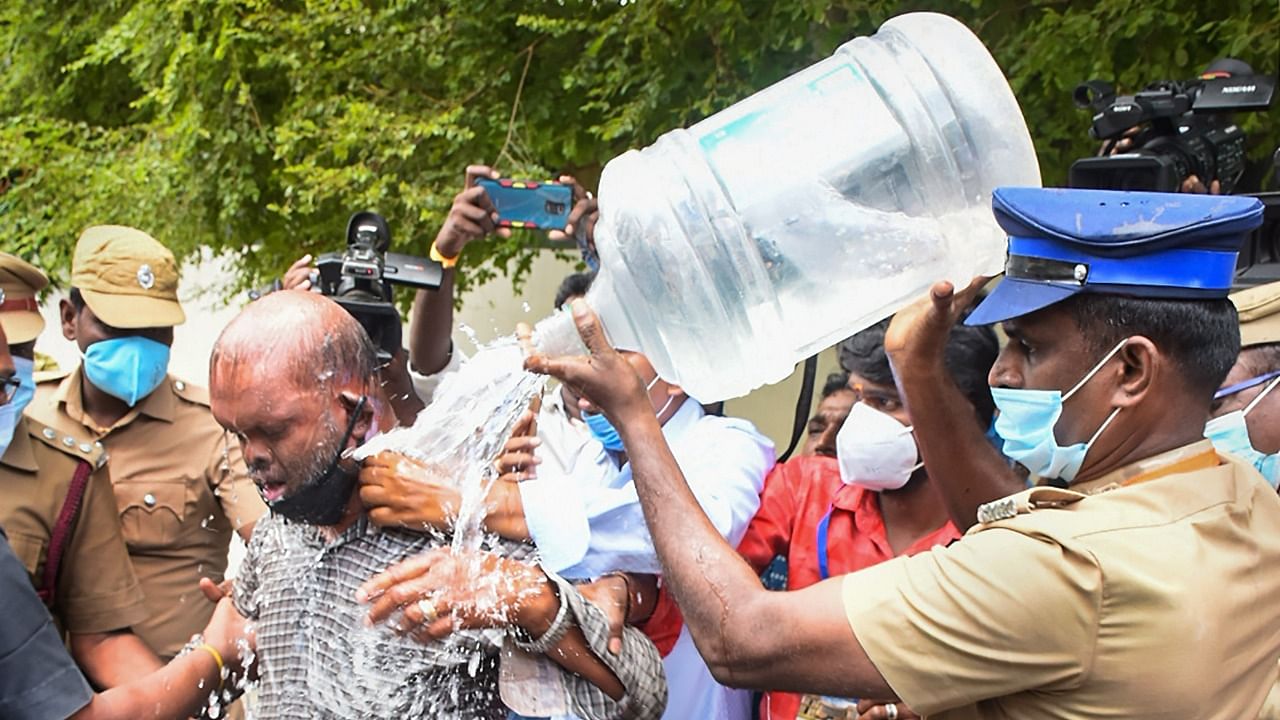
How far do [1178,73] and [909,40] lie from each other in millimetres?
1925

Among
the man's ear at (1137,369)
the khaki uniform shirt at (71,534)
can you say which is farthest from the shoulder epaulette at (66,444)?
the man's ear at (1137,369)

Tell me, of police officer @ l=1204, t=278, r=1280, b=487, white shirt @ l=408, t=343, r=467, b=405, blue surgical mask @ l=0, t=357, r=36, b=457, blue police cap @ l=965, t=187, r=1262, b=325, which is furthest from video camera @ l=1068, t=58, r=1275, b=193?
blue surgical mask @ l=0, t=357, r=36, b=457


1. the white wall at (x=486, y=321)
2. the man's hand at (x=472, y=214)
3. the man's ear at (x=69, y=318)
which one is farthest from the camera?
the white wall at (x=486, y=321)

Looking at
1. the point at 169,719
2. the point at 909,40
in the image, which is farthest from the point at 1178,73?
the point at 169,719

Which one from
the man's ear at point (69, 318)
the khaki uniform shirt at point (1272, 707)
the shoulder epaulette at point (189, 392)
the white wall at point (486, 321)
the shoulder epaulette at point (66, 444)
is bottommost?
the white wall at point (486, 321)

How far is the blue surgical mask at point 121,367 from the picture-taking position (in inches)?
165

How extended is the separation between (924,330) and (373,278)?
1715mm

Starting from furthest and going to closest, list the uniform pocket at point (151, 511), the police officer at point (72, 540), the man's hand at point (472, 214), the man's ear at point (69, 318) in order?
the man's ear at point (69, 318) < the uniform pocket at point (151, 511) < the man's hand at point (472, 214) < the police officer at point (72, 540)

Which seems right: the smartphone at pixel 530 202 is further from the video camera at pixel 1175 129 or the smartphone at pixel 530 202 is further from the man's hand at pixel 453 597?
the man's hand at pixel 453 597

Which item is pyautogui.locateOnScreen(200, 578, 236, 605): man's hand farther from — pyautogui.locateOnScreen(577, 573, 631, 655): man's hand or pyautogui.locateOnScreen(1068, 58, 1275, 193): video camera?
pyautogui.locateOnScreen(1068, 58, 1275, 193): video camera

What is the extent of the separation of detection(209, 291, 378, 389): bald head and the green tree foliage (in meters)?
2.48

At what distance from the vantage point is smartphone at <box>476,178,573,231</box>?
3.84 metres

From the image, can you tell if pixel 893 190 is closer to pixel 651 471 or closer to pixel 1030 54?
pixel 651 471

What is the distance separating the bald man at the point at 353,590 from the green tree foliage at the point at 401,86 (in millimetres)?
2569
